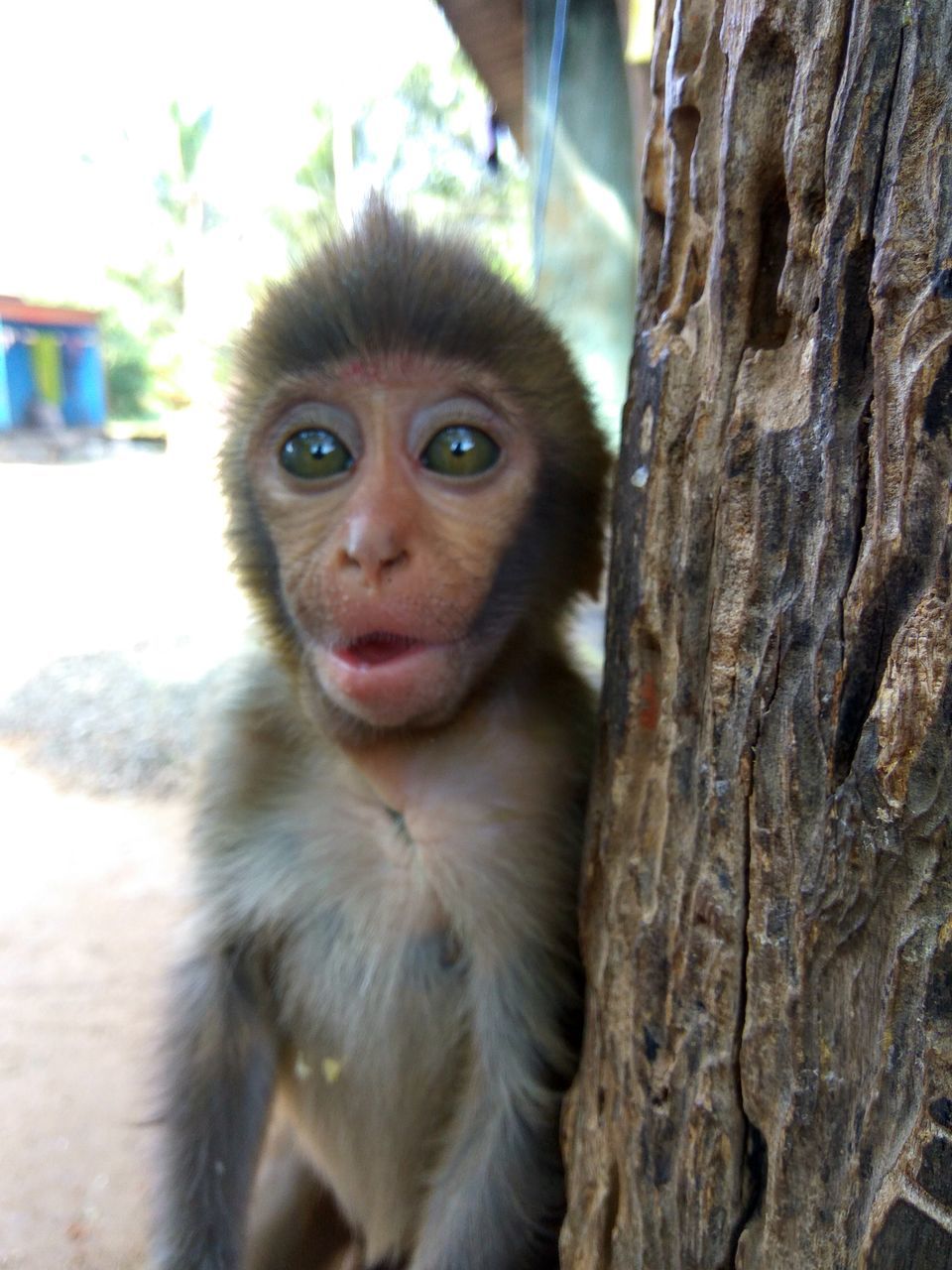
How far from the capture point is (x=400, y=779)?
1937 millimetres

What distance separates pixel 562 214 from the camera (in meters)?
4.54

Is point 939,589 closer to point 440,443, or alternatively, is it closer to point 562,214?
point 440,443

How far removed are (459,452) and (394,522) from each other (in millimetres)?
239

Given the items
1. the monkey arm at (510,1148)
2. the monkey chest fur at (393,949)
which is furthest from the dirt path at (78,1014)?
the monkey arm at (510,1148)

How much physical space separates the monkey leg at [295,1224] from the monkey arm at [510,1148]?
1.96 ft

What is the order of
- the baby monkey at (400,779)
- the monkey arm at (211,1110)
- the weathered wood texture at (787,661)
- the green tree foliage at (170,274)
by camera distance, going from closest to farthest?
the weathered wood texture at (787,661) < the baby monkey at (400,779) < the monkey arm at (211,1110) < the green tree foliage at (170,274)

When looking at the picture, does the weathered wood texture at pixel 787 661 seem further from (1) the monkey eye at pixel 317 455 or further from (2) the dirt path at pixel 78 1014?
(2) the dirt path at pixel 78 1014

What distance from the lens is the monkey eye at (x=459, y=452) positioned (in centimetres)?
181

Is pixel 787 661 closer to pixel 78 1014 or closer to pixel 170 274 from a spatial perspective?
pixel 78 1014

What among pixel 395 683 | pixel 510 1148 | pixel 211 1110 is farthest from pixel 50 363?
pixel 510 1148

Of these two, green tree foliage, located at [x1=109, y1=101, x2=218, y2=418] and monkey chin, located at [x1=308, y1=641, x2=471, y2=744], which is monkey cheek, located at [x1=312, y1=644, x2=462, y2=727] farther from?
green tree foliage, located at [x1=109, y1=101, x2=218, y2=418]

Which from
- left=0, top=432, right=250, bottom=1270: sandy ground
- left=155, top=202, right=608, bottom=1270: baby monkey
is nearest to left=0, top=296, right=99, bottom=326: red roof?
left=0, top=432, right=250, bottom=1270: sandy ground

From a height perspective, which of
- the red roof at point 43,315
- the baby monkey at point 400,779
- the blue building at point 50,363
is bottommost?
the baby monkey at point 400,779

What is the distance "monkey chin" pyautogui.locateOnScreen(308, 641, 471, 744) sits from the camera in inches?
66.4
